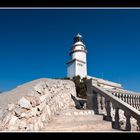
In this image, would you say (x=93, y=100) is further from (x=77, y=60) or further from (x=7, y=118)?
(x=77, y=60)

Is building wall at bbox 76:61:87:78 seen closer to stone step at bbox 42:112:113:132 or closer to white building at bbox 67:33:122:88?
white building at bbox 67:33:122:88

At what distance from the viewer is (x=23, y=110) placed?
11.5 ft

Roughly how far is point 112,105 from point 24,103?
108 inches

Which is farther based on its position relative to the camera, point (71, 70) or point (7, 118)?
point (71, 70)

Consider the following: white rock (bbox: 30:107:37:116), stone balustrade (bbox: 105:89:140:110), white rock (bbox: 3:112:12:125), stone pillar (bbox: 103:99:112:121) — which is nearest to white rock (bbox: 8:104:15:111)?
white rock (bbox: 3:112:12:125)

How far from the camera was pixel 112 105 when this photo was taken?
18.7ft

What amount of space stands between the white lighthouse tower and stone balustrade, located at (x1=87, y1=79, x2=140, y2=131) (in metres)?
32.7

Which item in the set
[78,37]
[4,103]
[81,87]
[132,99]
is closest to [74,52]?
[78,37]

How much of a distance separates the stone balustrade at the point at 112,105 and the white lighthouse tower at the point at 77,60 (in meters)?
32.7

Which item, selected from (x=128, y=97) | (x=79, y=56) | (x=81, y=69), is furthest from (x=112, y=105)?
(x=79, y=56)

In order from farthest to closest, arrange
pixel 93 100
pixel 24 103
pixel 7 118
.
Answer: pixel 93 100
pixel 24 103
pixel 7 118

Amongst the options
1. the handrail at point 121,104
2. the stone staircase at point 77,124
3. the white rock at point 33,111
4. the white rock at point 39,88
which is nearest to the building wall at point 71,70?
the handrail at point 121,104

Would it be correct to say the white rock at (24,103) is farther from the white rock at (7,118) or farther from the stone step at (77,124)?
the stone step at (77,124)
